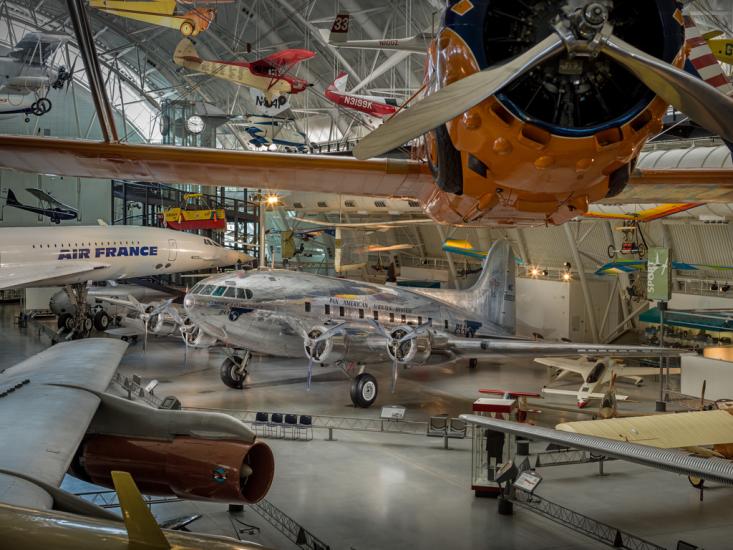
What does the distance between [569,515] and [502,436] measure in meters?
1.39

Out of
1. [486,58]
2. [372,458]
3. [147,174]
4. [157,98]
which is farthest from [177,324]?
[157,98]

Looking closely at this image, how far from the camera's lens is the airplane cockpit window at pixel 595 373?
1734 cm

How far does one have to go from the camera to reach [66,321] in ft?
87.5

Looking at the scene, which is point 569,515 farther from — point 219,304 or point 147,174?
point 219,304

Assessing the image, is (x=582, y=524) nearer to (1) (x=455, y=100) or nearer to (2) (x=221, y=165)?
(2) (x=221, y=165)

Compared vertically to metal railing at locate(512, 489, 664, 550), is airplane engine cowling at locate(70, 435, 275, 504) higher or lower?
higher

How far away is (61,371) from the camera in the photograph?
812 cm

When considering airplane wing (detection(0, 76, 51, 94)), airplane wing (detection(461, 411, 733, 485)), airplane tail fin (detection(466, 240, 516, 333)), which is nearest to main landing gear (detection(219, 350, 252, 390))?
airplane tail fin (detection(466, 240, 516, 333))

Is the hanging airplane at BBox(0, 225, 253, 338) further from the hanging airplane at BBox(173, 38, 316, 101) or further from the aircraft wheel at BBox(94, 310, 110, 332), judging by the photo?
the hanging airplane at BBox(173, 38, 316, 101)

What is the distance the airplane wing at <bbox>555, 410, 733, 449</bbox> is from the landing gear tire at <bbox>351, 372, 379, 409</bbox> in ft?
22.1

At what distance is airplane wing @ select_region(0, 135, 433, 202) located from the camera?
688cm

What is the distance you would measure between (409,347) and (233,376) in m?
4.70

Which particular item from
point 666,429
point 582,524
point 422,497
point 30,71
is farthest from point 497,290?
point 30,71

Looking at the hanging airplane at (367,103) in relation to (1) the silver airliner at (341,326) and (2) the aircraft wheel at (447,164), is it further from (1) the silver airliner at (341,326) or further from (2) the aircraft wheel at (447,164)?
(2) the aircraft wheel at (447,164)
